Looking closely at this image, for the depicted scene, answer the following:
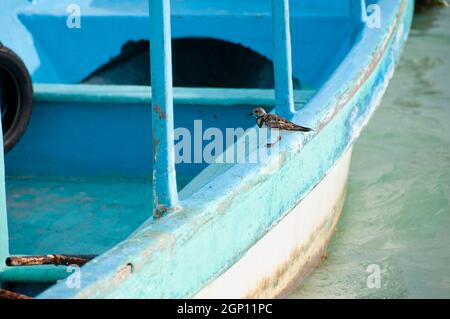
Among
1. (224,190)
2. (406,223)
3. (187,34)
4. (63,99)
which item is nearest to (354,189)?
(406,223)

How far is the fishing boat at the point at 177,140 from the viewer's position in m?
2.40

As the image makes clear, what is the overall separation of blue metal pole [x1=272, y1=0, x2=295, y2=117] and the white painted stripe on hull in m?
0.35

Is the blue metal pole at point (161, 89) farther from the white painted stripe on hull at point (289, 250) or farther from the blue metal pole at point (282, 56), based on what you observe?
the blue metal pole at point (282, 56)

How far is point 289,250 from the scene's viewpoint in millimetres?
3281

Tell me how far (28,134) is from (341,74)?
147 cm

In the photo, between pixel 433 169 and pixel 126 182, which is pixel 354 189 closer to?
pixel 433 169

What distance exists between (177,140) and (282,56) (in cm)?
113

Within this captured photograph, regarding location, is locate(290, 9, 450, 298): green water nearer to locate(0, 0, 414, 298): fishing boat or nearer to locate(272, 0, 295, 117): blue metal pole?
locate(0, 0, 414, 298): fishing boat

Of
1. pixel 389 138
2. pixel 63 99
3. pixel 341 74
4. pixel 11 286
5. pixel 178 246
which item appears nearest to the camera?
pixel 178 246

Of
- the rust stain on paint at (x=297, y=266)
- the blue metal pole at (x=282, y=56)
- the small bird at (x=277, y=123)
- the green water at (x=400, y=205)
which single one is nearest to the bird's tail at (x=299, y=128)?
the small bird at (x=277, y=123)

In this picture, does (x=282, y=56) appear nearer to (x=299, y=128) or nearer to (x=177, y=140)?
(x=299, y=128)

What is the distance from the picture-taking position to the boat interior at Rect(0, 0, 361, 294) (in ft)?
12.8

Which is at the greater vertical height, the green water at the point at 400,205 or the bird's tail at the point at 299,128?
the bird's tail at the point at 299,128

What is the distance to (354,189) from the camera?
4750 millimetres
